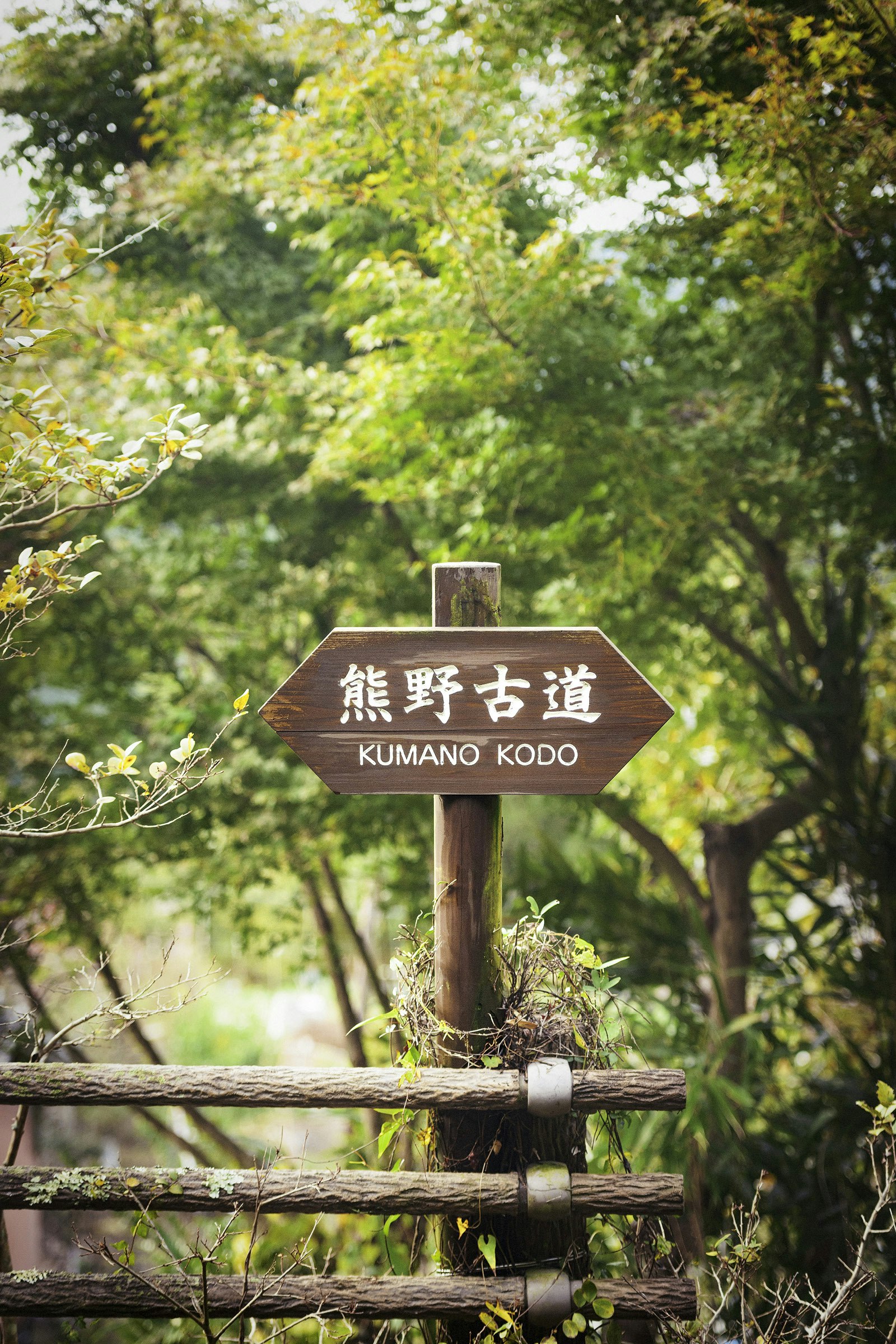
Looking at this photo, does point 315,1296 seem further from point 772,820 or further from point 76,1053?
point 772,820

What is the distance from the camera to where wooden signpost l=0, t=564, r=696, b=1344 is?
1.85 metres

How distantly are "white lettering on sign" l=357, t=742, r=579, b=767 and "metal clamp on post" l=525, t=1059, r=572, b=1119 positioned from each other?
2.20ft

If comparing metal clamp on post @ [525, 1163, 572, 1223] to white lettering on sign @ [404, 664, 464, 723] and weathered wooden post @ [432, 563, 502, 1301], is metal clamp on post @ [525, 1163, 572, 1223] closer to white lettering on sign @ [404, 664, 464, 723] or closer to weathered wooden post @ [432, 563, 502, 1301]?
weathered wooden post @ [432, 563, 502, 1301]

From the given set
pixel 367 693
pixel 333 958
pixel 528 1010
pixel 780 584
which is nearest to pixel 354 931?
pixel 333 958

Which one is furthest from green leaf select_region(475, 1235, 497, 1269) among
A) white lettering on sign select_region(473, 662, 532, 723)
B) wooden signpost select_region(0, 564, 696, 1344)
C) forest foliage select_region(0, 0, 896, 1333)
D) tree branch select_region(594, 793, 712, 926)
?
tree branch select_region(594, 793, 712, 926)

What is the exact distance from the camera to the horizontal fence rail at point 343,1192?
6.10ft

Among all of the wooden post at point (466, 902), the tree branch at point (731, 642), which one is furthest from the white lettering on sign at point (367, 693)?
the tree branch at point (731, 642)

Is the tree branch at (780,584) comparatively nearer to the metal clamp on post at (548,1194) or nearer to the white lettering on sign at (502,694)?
the white lettering on sign at (502,694)

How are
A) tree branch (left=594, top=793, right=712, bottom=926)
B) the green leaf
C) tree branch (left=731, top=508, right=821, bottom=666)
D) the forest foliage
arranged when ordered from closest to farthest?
1. the green leaf
2. the forest foliage
3. tree branch (left=731, top=508, right=821, bottom=666)
4. tree branch (left=594, top=793, right=712, bottom=926)

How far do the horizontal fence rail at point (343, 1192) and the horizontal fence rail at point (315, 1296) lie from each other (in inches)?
5.3

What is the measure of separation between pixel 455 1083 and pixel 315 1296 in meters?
0.53

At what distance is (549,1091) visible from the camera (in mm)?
1868

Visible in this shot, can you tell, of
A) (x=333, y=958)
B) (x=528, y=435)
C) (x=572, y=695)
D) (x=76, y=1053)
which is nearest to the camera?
(x=572, y=695)

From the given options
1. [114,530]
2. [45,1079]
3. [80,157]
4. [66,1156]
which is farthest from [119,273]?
[66,1156]
